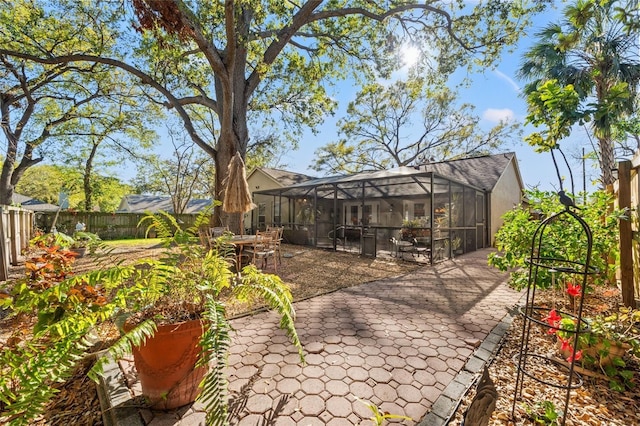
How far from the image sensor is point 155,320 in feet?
6.15

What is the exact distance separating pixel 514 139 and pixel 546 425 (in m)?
Answer: 21.3

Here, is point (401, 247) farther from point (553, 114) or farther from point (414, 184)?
point (553, 114)

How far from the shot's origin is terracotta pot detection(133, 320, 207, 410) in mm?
1812

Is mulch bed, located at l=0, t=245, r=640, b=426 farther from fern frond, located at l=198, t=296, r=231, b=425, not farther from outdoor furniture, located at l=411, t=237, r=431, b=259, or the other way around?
outdoor furniture, located at l=411, t=237, r=431, b=259

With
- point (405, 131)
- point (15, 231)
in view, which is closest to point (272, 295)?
point (15, 231)

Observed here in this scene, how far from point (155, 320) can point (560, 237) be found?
447cm

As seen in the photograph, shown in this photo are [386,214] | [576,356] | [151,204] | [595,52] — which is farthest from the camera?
[151,204]

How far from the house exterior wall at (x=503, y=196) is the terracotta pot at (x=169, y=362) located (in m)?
12.3

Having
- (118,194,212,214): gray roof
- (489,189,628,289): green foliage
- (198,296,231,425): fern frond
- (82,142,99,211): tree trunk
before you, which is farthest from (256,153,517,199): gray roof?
(118,194,212,214): gray roof

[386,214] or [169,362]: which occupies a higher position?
[386,214]

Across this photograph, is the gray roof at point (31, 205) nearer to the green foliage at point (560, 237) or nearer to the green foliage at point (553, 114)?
the green foliage at point (560, 237)

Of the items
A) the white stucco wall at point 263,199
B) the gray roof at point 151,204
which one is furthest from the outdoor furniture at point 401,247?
the gray roof at point 151,204

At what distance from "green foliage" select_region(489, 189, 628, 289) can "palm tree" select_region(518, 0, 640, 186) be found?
19.1 ft

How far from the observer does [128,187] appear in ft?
82.8
